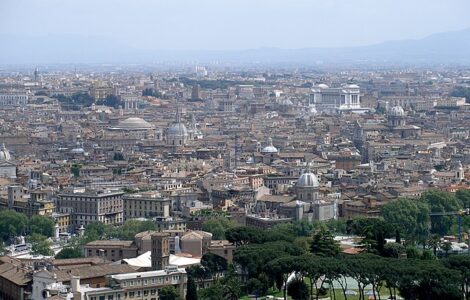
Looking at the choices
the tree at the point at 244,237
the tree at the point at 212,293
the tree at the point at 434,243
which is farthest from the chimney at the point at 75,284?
the tree at the point at 434,243

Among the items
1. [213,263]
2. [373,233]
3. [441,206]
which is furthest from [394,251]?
[441,206]

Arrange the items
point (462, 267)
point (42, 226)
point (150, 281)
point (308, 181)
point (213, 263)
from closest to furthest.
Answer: point (462, 267)
point (150, 281)
point (213, 263)
point (42, 226)
point (308, 181)

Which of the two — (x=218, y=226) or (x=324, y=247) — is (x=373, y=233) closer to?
(x=324, y=247)

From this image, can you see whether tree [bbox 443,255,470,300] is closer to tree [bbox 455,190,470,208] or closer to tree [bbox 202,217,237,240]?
tree [bbox 202,217,237,240]

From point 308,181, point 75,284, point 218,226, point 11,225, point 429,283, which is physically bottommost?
point 11,225

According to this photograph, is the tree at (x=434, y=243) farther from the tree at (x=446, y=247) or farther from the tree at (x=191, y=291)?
the tree at (x=191, y=291)

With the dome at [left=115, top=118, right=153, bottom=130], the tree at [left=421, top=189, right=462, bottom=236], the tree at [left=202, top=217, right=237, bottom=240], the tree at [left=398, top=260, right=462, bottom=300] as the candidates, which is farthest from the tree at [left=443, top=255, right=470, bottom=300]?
the dome at [left=115, top=118, right=153, bottom=130]
